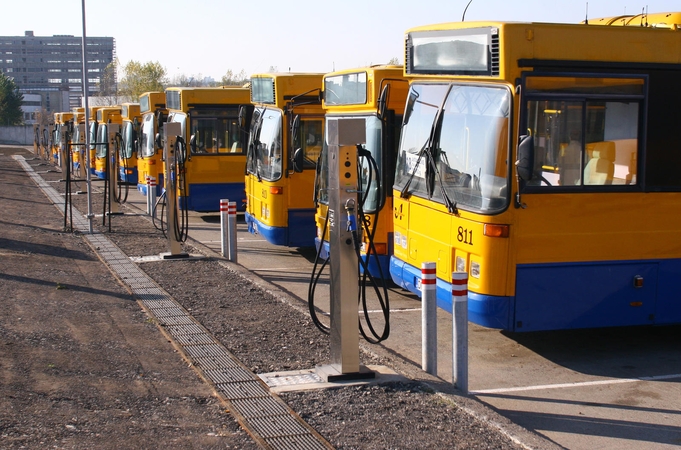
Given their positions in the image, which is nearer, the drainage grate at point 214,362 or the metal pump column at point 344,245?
the metal pump column at point 344,245

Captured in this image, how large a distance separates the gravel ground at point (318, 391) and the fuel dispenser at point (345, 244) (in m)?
0.33

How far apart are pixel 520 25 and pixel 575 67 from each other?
2.18ft

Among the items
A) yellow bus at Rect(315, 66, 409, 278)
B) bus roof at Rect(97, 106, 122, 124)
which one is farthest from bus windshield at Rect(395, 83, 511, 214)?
bus roof at Rect(97, 106, 122, 124)

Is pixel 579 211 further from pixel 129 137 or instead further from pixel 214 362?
pixel 129 137

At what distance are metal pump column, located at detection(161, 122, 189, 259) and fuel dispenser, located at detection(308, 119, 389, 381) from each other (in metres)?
6.51

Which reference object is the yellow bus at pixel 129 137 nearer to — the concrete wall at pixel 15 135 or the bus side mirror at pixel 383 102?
the bus side mirror at pixel 383 102

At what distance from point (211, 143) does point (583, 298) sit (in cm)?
1314

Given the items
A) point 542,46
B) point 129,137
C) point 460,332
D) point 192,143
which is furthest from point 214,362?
point 129,137

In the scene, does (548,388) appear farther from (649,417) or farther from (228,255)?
(228,255)

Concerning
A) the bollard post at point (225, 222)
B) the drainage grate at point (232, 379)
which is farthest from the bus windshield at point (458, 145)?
the bollard post at point (225, 222)

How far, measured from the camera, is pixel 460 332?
680 cm

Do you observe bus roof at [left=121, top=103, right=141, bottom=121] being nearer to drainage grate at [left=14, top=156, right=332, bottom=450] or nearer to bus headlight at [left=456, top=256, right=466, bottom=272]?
drainage grate at [left=14, top=156, right=332, bottom=450]

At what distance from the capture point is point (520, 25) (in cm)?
728

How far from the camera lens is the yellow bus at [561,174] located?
24.2 feet
